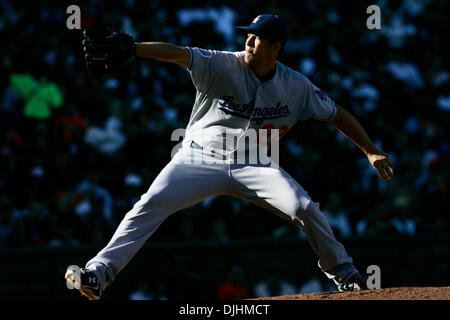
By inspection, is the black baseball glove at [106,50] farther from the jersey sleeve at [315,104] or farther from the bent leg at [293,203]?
the jersey sleeve at [315,104]

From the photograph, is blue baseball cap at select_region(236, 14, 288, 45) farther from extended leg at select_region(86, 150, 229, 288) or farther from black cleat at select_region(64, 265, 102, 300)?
black cleat at select_region(64, 265, 102, 300)

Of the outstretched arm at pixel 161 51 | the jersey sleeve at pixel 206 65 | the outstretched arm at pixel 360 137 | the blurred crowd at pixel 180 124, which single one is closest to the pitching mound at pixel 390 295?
the outstretched arm at pixel 360 137

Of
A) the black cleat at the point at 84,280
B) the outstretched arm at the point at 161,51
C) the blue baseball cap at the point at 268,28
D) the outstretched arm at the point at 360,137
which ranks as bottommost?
the black cleat at the point at 84,280

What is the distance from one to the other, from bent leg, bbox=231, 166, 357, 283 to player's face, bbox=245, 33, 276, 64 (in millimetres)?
705

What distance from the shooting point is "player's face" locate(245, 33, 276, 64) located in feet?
15.8

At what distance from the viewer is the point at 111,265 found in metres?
→ 4.72

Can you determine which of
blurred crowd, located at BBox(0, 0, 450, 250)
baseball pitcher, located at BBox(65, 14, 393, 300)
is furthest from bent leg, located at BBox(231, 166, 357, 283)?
blurred crowd, located at BBox(0, 0, 450, 250)

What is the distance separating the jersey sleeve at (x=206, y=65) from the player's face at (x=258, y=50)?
0.16m

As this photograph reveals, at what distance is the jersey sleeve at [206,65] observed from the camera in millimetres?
4707

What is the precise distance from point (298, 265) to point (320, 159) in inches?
68.4

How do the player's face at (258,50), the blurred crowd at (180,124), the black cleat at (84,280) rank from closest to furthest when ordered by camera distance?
the black cleat at (84,280) → the player's face at (258,50) → the blurred crowd at (180,124)

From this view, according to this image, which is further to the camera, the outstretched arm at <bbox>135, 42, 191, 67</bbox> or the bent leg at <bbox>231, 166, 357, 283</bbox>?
the bent leg at <bbox>231, 166, 357, 283</bbox>

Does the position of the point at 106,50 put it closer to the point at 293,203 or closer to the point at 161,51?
the point at 161,51
